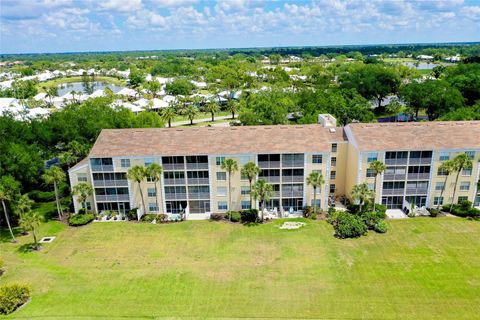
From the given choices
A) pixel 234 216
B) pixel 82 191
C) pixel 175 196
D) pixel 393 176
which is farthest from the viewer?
pixel 175 196

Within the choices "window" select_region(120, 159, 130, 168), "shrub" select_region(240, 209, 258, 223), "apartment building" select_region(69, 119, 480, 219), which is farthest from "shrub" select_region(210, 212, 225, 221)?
"window" select_region(120, 159, 130, 168)

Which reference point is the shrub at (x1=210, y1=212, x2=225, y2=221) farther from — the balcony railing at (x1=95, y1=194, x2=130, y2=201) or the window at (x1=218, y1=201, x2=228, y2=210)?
the balcony railing at (x1=95, y1=194, x2=130, y2=201)

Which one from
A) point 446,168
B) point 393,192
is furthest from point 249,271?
point 446,168

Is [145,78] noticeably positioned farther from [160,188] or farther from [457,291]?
[457,291]

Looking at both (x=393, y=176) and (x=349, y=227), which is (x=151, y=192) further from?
(x=393, y=176)

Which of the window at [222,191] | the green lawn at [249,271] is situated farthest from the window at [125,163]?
the window at [222,191]

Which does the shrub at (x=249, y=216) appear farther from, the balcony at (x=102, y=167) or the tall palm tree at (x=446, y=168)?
the tall palm tree at (x=446, y=168)
